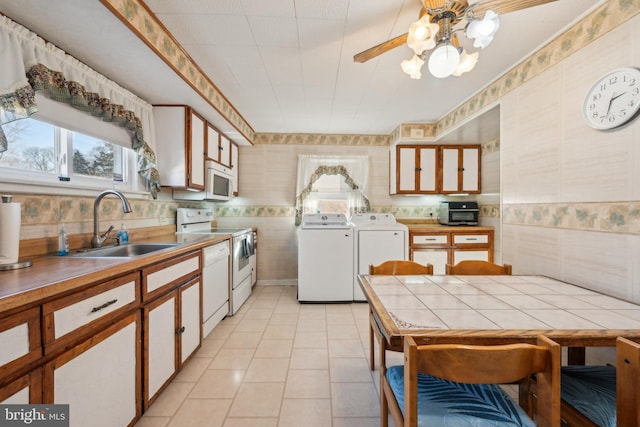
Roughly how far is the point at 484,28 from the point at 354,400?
199 cm

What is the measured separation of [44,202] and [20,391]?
109cm

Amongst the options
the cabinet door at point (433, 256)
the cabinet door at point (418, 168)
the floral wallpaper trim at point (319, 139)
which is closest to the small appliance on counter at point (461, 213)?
the cabinet door at point (418, 168)

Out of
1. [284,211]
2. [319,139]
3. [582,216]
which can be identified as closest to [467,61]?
[582,216]

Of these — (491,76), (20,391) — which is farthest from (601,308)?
(20,391)

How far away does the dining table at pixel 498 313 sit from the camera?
2.90 feet

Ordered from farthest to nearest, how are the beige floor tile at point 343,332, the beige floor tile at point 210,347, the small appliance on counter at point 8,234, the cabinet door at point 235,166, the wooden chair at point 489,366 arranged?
the cabinet door at point 235,166 → the beige floor tile at point 343,332 → the beige floor tile at point 210,347 → the small appliance on counter at point 8,234 → the wooden chair at point 489,366

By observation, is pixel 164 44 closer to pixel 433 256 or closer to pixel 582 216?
pixel 582 216

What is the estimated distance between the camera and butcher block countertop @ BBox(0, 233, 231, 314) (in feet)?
2.52

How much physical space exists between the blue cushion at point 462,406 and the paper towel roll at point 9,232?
5.35 ft

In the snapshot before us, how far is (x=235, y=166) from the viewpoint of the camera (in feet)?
12.1

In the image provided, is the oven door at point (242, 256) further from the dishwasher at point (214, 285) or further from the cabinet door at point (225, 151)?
the cabinet door at point (225, 151)

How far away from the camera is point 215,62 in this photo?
202 cm

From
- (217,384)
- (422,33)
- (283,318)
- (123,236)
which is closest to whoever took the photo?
(422,33)

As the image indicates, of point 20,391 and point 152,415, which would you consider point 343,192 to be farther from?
point 20,391
